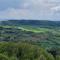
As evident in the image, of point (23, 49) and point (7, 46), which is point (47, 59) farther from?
point (7, 46)

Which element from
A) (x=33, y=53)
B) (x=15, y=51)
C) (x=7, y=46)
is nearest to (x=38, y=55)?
(x=33, y=53)

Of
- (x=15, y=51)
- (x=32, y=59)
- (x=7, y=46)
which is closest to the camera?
(x=32, y=59)

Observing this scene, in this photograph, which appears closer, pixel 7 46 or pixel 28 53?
pixel 28 53

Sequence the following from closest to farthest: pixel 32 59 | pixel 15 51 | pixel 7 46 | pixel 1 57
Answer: pixel 1 57
pixel 32 59
pixel 15 51
pixel 7 46

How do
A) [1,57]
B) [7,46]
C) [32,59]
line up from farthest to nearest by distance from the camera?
1. [7,46]
2. [32,59]
3. [1,57]

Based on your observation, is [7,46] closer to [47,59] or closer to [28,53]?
[28,53]

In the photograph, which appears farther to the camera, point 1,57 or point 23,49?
point 23,49

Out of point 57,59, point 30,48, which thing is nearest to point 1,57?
point 30,48

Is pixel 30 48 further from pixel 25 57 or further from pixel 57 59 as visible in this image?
pixel 57 59

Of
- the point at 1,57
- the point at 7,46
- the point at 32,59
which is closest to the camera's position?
the point at 1,57
